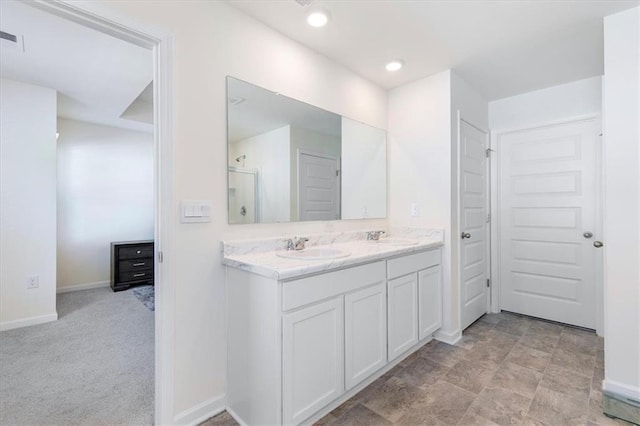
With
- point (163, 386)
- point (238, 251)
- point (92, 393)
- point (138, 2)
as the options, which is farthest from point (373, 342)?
point (138, 2)

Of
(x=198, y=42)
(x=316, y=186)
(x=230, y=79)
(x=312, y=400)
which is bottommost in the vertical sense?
(x=312, y=400)

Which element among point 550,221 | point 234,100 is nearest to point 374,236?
point 234,100

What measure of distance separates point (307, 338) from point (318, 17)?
6.19 feet

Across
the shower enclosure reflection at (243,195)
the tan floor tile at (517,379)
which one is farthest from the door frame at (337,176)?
the tan floor tile at (517,379)

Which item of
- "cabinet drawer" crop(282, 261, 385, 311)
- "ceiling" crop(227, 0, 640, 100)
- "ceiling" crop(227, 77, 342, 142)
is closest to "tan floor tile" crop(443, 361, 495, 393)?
"cabinet drawer" crop(282, 261, 385, 311)

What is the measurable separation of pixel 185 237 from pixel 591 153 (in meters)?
3.64

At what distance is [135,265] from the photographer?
432 cm

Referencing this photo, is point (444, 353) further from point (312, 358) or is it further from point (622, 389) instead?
point (312, 358)

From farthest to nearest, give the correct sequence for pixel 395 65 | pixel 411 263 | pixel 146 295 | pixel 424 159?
pixel 146 295
pixel 424 159
pixel 395 65
pixel 411 263

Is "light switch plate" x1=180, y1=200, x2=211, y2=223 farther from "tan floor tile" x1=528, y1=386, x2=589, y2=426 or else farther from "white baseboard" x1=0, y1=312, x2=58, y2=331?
"white baseboard" x1=0, y1=312, x2=58, y2=331

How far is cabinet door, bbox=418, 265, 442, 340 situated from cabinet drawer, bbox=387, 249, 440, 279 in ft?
0.19

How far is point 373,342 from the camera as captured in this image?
1.89 metres

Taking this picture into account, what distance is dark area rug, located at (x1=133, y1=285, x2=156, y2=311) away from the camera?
3.57 metres

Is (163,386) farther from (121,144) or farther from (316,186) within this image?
(121,144)
